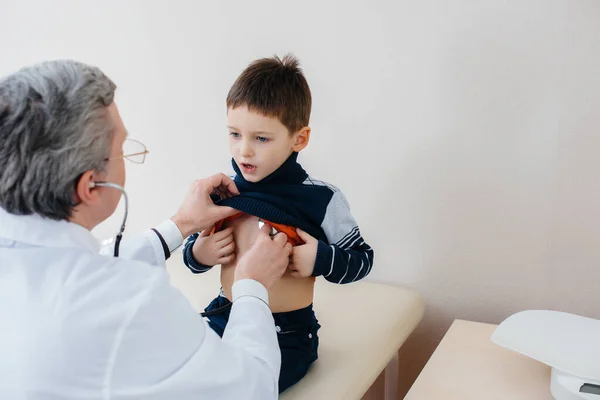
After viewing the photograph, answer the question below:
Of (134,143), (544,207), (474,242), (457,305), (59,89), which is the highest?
(59,89)

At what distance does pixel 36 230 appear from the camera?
3.40ft

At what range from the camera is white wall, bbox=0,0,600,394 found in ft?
5.69

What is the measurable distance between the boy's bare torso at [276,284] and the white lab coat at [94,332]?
15.3 inches

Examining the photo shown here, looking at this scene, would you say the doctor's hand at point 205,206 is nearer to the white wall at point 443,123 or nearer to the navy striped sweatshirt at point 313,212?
the navy striped sweatshirt at point 313,212

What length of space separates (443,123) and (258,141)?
2.27 feet

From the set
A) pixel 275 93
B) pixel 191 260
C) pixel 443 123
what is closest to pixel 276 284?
pixel 191 260

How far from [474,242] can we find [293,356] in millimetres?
747

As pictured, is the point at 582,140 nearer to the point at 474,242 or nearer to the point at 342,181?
the point at 474,242

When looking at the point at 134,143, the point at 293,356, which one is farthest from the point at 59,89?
the point at 293,356

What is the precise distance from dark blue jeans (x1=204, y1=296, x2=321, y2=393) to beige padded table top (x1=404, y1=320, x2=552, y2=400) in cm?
26

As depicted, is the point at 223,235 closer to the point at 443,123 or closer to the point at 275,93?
the point at 275,93

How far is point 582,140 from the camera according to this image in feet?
5.67

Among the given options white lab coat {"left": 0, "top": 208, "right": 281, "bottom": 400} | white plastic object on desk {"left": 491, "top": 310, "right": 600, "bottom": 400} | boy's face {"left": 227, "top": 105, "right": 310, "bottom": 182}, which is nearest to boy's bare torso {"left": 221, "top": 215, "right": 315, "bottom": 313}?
boy's face {"left": 227, "top": 105, "right": 310, "bottom": 182}

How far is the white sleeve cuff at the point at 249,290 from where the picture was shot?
1.26 m
